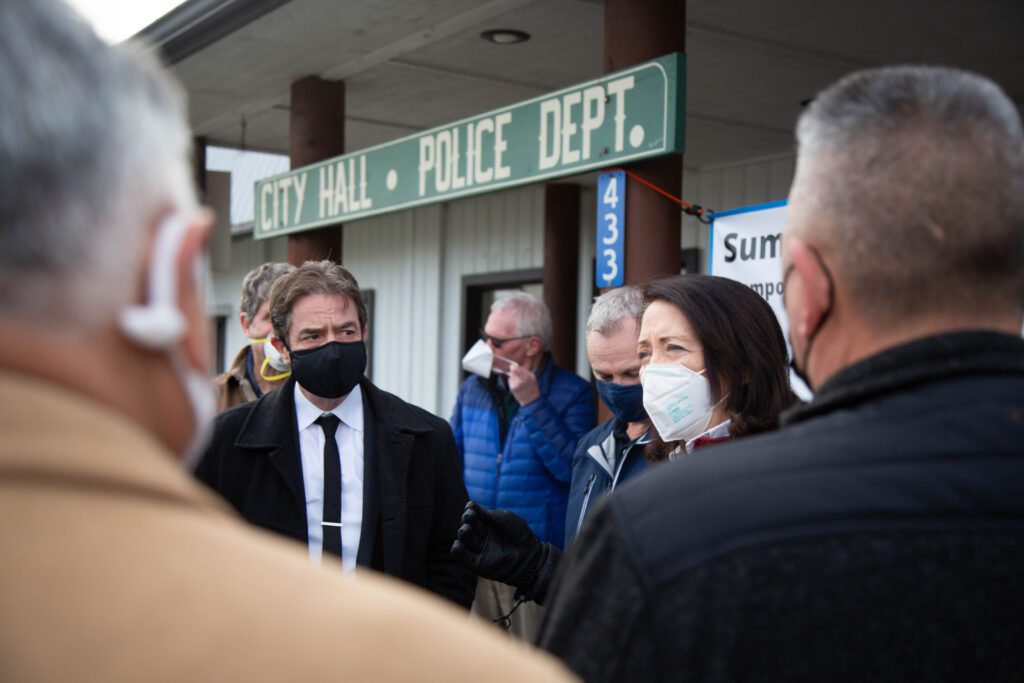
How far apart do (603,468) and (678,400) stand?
605 mm

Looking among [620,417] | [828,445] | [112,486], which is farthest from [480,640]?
[620,417]

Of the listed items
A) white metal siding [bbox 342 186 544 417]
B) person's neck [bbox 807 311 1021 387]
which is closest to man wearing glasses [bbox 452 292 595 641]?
person's neck [bbox 807 311 1021 387]

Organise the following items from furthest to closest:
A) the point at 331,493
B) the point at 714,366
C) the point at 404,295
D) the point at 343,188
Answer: the point at 404,295, the point at 343,188, the point at 331,493, the point at 714,366

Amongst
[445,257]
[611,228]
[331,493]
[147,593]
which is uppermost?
[445,257]

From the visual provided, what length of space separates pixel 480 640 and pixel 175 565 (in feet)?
0.73

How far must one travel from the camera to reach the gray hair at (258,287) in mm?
4496

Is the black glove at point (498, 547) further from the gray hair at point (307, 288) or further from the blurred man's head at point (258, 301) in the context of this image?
the blurred man's head at point (258, 301)

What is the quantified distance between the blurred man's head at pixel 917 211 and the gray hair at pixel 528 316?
3.76 m

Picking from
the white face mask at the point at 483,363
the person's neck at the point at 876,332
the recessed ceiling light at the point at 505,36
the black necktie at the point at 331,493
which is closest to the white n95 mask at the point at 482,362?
the white face mask at the point at 483,363

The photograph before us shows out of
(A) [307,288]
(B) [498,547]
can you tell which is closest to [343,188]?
(A) [307,288]

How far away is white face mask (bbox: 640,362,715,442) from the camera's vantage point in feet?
8.59

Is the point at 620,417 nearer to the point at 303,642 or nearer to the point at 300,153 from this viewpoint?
the point at 303,642

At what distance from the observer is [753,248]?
3811 millimetres

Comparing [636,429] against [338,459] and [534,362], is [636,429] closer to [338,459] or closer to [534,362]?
[338,459]
